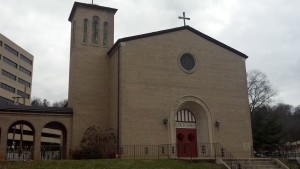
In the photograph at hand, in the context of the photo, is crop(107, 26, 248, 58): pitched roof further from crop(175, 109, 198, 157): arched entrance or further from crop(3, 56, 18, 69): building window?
crop(3, 56, 18, 69): building window

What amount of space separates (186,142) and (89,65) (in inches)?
382

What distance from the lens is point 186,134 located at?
27.1 m

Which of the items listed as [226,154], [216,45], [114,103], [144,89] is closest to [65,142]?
[114,103]

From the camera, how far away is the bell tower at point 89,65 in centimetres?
2739

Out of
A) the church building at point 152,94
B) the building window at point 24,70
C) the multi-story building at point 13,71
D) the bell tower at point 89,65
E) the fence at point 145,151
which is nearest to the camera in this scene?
the fence at point 145,151

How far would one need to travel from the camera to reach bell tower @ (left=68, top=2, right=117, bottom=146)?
27.4m

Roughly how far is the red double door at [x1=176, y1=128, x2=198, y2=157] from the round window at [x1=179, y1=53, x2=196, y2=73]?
181 inches

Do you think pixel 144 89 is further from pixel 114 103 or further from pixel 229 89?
pixel 229 89

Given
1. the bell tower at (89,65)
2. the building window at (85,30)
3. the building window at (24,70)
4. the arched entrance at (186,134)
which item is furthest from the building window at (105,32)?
the building window at (24,70)

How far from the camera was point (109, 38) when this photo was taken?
30.2 metres

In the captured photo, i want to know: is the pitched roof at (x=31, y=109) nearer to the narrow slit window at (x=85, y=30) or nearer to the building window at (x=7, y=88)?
the narrow slit window at (x=85, y=30)

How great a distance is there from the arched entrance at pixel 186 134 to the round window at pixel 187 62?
3.25m

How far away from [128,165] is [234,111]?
1187cm

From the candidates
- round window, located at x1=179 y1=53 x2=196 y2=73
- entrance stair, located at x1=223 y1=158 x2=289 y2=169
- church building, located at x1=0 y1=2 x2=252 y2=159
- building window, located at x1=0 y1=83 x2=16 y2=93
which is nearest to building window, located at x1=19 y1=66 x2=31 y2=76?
building window, located at x1=0 y1=83 x2=16 y2=93
